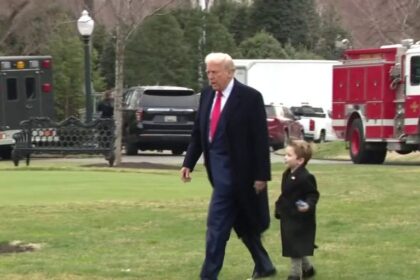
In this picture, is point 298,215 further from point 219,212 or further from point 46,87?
point 46,87

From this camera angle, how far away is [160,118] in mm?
30969

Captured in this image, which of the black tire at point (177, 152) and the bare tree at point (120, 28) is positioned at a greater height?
the bare tree at point (120, 28)

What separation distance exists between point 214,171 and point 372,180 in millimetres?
10960

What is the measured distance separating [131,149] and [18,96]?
3.43 metres

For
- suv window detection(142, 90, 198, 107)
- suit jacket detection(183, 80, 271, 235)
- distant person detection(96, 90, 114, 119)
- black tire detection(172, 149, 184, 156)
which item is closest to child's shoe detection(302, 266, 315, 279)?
suit jacket detection(183, 80, 271, 235)

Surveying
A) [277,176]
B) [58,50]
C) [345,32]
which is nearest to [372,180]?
[277,176]

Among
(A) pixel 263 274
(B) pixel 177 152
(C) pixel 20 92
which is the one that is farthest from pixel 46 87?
(A) pixel 263 274

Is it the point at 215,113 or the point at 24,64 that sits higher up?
the point at 215,113

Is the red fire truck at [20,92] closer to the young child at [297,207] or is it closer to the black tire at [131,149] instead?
the black tire at [131,149]

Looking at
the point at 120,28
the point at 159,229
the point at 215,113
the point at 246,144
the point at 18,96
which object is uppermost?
the point at 120,28

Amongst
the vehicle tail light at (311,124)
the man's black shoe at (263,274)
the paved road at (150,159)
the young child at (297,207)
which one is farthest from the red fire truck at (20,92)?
the young child at (297,207)

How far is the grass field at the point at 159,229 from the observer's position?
10.2 meters

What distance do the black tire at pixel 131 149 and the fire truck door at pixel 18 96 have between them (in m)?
2.65

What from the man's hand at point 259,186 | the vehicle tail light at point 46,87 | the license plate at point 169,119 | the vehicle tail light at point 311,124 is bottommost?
the vehicle tail light at point 311,124
